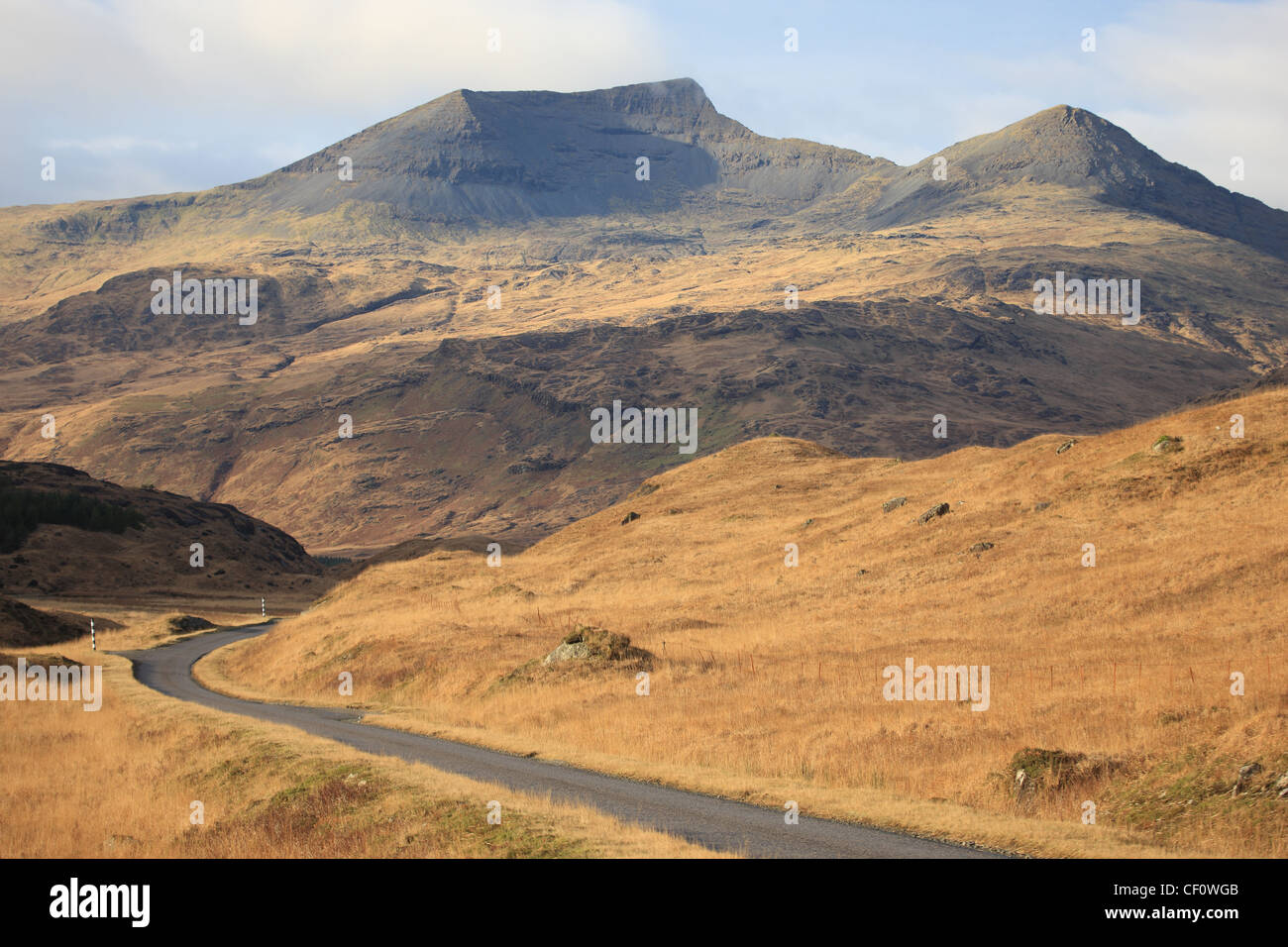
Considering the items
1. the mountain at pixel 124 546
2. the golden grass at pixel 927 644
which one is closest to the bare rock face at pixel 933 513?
the golden grass at pixel 927 644

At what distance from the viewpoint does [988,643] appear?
3847 cm

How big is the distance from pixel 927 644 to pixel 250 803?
24562 millimetres

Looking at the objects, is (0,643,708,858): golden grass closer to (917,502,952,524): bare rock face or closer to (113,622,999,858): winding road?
(113,622,999,858): winding road

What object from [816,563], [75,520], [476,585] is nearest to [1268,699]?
[816,563]

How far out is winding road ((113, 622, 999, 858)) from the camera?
1694 centimetres

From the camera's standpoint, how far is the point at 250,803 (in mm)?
23281

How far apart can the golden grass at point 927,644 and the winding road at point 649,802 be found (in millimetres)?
960

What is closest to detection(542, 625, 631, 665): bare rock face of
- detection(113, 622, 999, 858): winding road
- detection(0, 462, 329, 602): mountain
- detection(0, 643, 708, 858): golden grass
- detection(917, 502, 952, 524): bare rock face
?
detection(113, 622, 999, 858): winding road

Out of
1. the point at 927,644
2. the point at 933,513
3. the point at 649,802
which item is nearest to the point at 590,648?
the point at 927,644

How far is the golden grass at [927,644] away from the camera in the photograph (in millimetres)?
20672

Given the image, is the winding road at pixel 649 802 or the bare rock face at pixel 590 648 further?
the bare rock face at pixel 590 648

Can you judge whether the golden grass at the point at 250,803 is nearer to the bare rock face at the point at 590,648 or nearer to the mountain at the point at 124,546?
the bare rock face at the point at 590,648

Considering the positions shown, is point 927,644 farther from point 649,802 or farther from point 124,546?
point 124,546

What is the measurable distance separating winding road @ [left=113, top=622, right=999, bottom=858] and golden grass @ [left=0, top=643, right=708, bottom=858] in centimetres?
115
